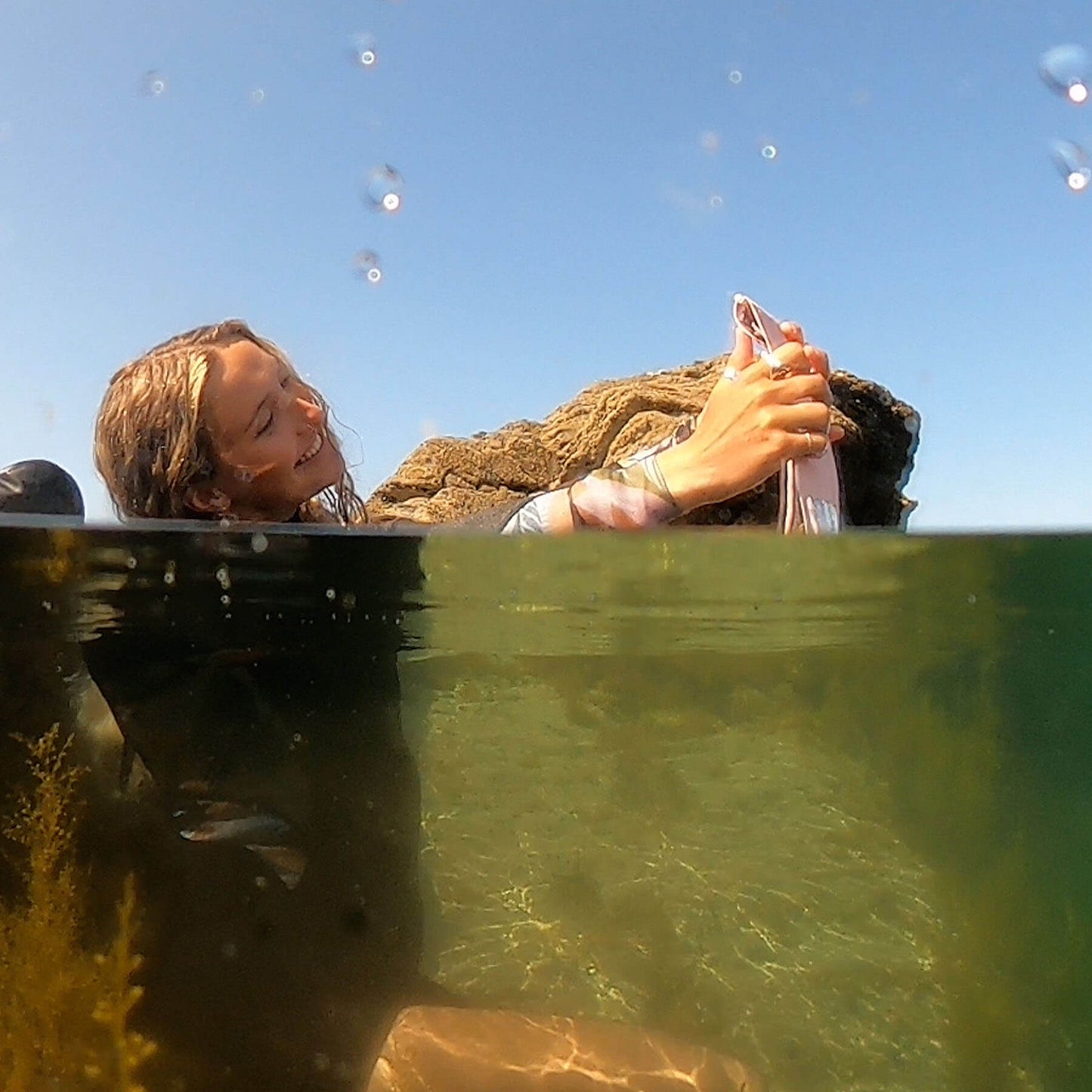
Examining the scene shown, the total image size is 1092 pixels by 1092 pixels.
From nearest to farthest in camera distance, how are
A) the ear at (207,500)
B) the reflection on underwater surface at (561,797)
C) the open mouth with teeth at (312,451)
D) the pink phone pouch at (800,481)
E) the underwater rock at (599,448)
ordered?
1. the pink phone pouch at (800,481)
2. the open mouth with teeth at (312,451)
3. the ear at (207,500)
4. the reflection on underwater surface at (561,797)
5. the underwater rock at (599,448)

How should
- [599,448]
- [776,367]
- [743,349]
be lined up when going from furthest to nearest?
1. [599,448]
2. [743,349]
3. [776,367]

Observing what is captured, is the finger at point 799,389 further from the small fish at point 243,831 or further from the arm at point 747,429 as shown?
the small fish at point 243,831

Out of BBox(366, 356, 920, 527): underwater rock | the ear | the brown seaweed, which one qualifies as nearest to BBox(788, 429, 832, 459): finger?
the ear

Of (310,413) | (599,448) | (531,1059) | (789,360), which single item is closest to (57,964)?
(531,1059)

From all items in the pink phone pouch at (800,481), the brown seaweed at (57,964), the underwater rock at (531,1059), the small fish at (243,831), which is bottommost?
the underwater rock at (531,1059)

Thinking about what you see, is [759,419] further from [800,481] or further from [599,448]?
[599,448]

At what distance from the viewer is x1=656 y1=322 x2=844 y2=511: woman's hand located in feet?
9.94

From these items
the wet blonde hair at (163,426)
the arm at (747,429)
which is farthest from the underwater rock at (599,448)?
the arm at (747,429)

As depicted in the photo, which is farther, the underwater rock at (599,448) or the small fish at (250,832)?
the underwater rock at (599,448)

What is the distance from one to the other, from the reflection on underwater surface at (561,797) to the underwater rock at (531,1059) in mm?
55

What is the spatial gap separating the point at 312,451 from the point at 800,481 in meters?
1.91

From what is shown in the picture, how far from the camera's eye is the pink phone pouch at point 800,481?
10.4 ft

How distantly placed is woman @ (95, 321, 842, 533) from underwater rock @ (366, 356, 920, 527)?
347cm

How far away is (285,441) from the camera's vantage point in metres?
3.46
